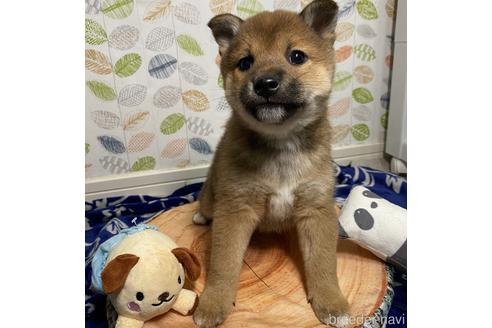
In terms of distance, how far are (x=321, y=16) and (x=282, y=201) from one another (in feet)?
2.62

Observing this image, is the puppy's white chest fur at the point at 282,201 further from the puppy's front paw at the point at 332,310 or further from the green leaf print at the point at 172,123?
the green leaf print at the point at 172,123

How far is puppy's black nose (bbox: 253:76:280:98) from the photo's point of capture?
1.38 m

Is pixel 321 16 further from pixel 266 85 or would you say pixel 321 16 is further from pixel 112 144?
pixel 112 144

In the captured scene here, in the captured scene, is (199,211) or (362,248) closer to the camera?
(362,248)

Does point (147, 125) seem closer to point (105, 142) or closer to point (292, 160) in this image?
point (105, 142)

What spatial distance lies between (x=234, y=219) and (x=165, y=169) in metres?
1.44

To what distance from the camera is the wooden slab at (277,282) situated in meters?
1.55

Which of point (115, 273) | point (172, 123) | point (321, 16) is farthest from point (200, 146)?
point (115, 273)

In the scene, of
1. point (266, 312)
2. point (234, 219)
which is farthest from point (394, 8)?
point (266, 312)

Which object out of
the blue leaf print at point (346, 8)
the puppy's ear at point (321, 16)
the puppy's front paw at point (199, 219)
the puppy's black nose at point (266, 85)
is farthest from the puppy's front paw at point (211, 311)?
the blue leaf print at point (346, 8)

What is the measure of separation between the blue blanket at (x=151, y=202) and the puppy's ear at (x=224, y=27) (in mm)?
1122

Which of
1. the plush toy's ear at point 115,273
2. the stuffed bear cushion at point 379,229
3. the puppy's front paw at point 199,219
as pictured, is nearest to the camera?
the plush toy's ear at point 115,273

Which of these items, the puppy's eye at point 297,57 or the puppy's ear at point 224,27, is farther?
the puppy's ear at point 224,27

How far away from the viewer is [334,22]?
5.37 ft
